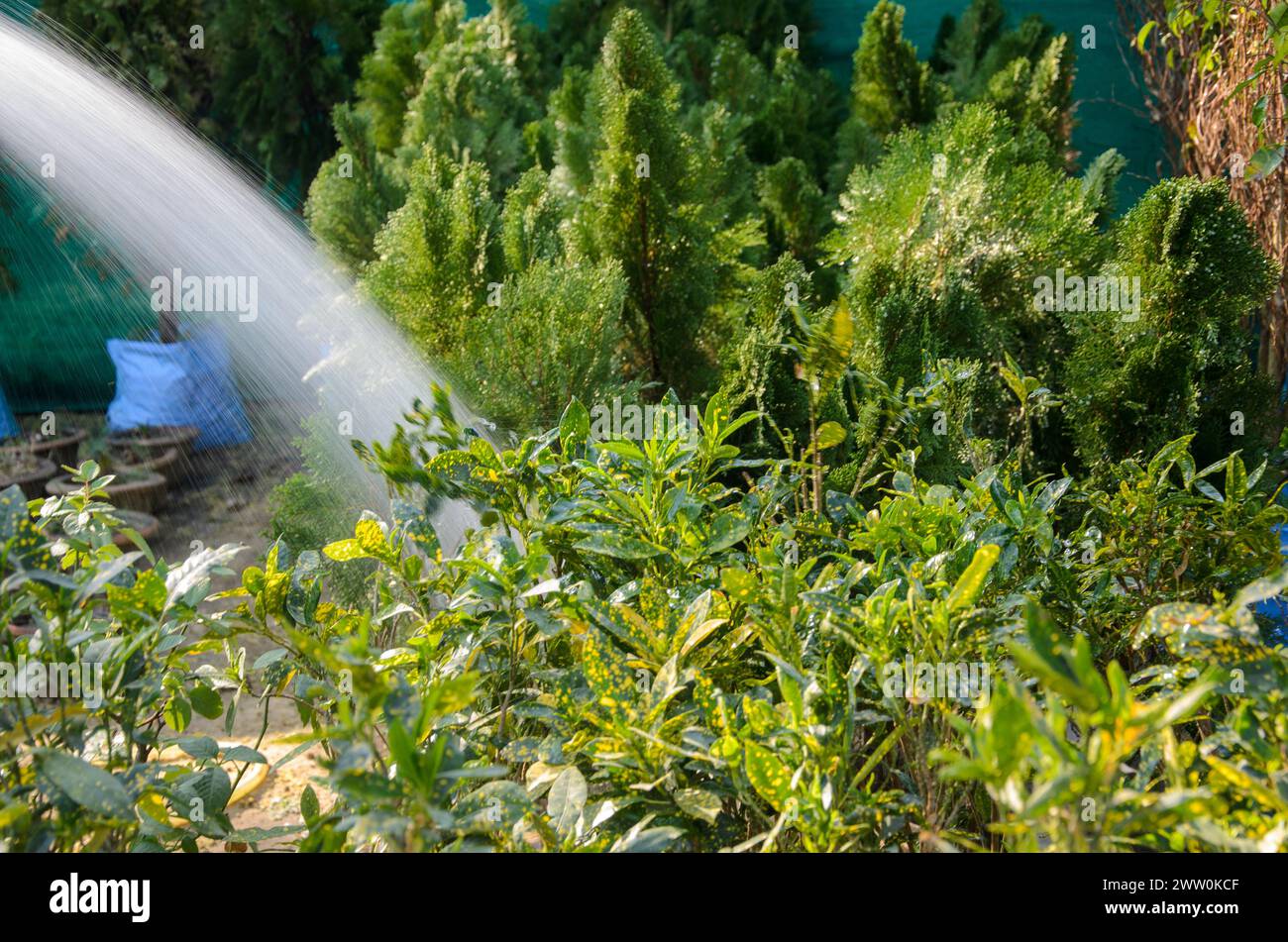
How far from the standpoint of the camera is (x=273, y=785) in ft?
10.5

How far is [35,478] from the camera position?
17.9ft

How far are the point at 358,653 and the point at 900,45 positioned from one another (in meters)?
4.27

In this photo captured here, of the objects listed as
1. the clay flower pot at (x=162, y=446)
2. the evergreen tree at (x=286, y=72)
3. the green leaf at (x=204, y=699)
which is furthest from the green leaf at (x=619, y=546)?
the evergreen tree at (x=286, y=72)

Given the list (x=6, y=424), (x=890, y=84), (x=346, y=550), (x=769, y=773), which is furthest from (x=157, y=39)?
(x=769, y=773)

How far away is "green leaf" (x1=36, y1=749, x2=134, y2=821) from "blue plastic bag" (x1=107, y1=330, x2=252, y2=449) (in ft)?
19.4

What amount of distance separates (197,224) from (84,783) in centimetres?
467

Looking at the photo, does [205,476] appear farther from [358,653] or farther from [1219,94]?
[358,653]

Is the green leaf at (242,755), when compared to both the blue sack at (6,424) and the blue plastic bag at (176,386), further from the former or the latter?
the blue sack at (6,424)

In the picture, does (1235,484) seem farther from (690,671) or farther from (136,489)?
(136,489)

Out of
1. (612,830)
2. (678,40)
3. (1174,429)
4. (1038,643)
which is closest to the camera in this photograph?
(1038,643)

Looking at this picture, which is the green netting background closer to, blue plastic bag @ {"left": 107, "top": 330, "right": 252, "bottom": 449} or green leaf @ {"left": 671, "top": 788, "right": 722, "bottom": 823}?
blue plastic bag @ {"left": 107, "top": 330, "right": 252, "bottom": 449}

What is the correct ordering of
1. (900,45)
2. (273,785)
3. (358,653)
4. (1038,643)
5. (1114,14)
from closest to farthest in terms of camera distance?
1. (1038,643)
2. (358,653)
3. (273,785)
4. (900,45)
5. (1114,14)

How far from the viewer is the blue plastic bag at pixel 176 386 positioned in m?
6.45

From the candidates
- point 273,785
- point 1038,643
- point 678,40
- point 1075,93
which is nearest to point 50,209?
point 678,40
